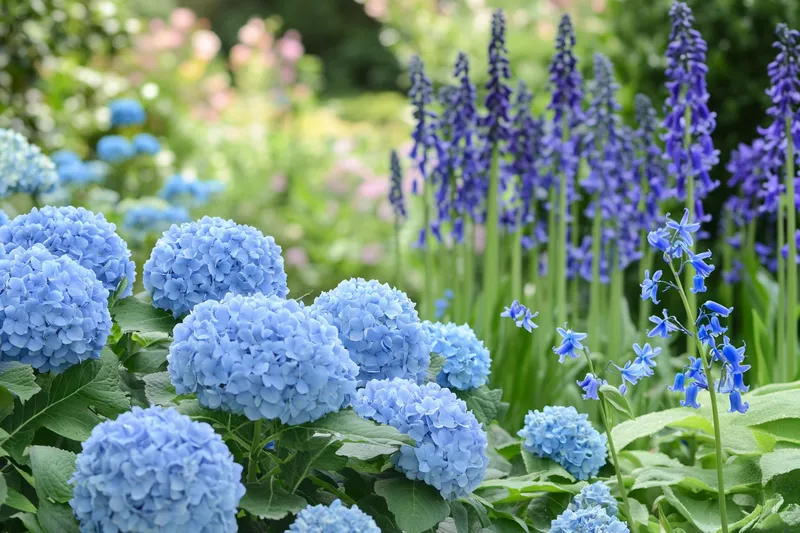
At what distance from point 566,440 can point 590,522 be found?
0.38 metres

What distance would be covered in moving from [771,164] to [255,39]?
6620mm

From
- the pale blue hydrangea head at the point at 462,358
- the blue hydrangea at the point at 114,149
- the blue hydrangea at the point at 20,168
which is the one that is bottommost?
the pale blue hydrangea head at the point at 462,358

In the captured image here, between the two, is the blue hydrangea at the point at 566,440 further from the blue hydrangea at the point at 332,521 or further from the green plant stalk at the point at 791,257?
the green plant stalk at the point at 791,257

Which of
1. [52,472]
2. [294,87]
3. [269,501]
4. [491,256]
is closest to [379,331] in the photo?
[269,501]

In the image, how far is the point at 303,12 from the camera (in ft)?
54.4

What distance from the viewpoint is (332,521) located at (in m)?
1.46

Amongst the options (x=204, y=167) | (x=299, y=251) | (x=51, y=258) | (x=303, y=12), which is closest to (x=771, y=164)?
(x=51, y=258)

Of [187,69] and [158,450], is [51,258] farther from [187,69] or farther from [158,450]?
[187,69]

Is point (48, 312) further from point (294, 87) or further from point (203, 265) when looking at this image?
point (294, 87)

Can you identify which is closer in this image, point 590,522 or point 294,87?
point 590,522

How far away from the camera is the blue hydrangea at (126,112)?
220 inches

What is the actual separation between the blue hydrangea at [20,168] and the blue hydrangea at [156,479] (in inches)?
67.5

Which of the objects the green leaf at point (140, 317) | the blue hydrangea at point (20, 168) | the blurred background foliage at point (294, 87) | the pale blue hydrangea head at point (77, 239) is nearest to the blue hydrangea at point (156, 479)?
the green leaf at point (140, 317)

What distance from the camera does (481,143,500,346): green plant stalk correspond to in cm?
325
